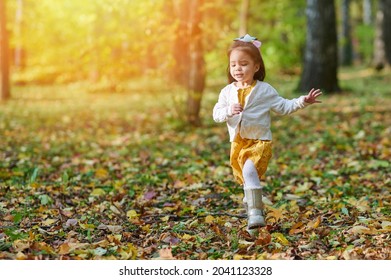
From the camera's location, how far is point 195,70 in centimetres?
1021

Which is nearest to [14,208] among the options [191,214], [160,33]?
[191,214]

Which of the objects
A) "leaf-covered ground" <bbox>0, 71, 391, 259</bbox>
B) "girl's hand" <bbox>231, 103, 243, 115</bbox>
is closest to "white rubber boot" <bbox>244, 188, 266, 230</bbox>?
"leaf-covered ground" <bbox>0, 71, 391, 259</bbox>

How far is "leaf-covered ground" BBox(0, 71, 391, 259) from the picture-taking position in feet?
13.6

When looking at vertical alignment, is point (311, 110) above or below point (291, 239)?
above

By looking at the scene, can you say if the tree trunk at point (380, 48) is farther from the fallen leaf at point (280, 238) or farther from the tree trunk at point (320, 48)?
the fallen leaf at point (280, 238)

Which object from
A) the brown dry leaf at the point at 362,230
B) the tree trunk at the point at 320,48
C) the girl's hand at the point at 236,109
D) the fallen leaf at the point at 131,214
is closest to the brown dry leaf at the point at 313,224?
the brown dry leaf at the point at 362,230

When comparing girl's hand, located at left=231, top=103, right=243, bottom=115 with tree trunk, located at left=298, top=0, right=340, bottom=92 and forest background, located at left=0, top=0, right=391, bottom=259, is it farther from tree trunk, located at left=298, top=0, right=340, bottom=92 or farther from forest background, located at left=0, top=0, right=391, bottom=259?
tree trunk, located at left=298, top=0, right=340, bottom=92

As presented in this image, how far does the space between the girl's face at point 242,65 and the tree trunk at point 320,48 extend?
9440mm

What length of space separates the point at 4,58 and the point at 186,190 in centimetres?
1198

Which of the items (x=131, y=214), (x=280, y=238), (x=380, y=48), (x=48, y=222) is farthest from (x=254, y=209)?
(x=380, y=48)

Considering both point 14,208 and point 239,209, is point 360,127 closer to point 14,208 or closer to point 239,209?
point 239,209
